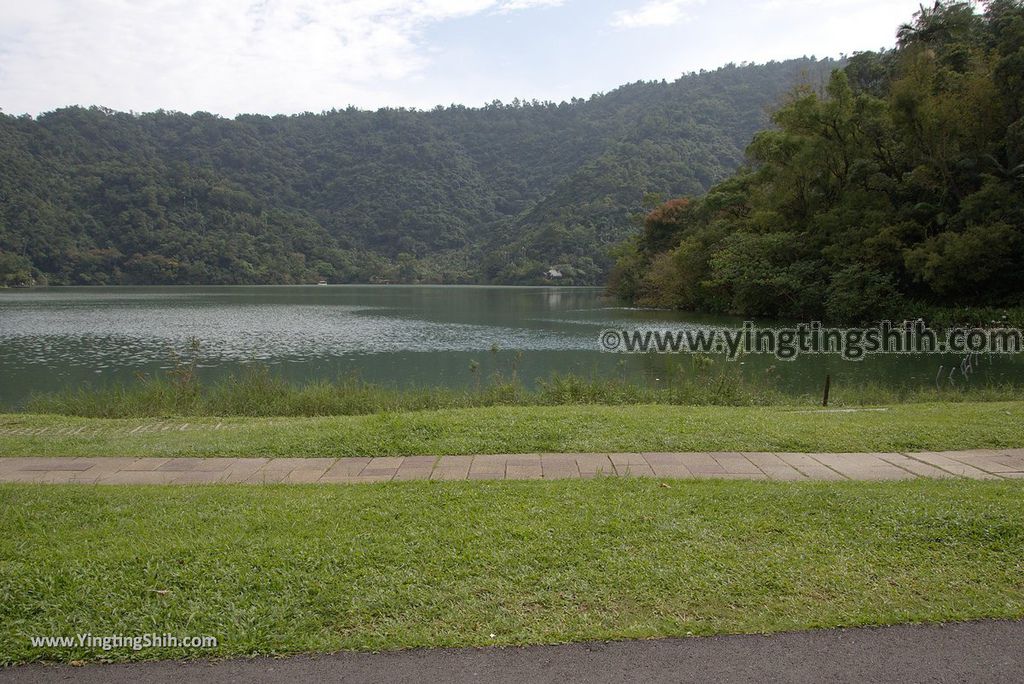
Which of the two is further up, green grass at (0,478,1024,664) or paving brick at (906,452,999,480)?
green grass at (0,478,1024,664)

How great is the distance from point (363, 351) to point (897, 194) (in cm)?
2612

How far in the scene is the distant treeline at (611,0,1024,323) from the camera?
26.8 m

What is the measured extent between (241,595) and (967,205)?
3158 cm

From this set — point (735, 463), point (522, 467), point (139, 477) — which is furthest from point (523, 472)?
point (139, 477)

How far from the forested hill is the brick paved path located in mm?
66123

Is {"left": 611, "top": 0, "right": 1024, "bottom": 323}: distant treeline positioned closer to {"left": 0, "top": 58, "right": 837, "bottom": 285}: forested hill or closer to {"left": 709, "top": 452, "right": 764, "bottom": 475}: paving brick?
{"left": 709, "top": 452, "right": 764, "bottom": 475}: paving brick

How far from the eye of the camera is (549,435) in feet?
22.2

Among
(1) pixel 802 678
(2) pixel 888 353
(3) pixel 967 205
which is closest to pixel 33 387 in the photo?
(1) pixel 802 678

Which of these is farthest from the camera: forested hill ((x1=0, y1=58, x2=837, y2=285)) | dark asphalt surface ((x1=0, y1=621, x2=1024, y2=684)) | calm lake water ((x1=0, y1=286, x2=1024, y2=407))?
forested hill ((x1=0, y1=58, x2=837, y2=285))

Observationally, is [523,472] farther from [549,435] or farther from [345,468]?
[345,468]

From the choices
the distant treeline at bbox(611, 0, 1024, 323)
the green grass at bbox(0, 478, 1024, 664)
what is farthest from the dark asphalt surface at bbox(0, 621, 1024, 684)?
the distant treeline at bbox(611, 0, 1024, 323)

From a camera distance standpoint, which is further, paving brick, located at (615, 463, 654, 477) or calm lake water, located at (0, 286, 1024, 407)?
calm lake water, located at (0, 286, 1024, 407)

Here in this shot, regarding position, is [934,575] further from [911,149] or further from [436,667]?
[911,149]

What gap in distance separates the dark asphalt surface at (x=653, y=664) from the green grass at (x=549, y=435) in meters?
3.41
